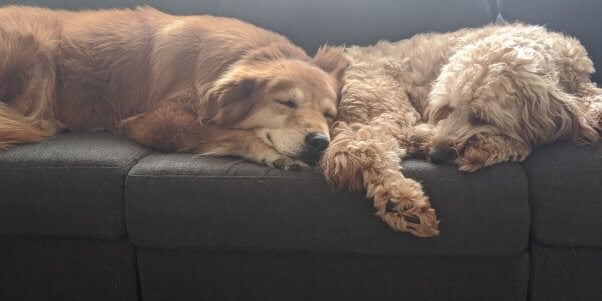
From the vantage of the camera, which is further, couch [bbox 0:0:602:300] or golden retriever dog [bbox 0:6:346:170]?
golden retriever dog [bbox 0:6:346:170]

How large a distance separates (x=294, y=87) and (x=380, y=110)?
382mm

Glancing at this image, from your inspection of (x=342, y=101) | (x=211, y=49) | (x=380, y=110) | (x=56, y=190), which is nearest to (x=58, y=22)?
(x=211, y=49)

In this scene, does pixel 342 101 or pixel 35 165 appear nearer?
pixel 35 165

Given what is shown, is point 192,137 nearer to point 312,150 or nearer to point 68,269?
point 312,150

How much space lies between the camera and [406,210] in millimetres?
1795

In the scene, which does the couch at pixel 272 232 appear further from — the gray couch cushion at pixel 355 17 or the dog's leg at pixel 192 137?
the gray couch cushion at pixel 355 17

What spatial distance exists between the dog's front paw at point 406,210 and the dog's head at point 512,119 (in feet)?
0.81

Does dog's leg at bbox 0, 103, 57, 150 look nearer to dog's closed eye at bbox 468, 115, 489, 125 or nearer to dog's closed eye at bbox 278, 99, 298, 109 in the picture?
dog's closed eye at bbox 278, 99, 298, 109

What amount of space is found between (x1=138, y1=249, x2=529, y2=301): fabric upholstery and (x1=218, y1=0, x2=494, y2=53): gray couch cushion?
156 centimetres

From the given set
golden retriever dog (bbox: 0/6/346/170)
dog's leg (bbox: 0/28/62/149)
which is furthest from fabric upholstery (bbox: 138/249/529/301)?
dog's leg (bbox: 0/28/62/149)

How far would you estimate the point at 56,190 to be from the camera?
1940 millimetres

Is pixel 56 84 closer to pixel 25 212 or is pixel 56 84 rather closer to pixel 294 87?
pixel 25 212

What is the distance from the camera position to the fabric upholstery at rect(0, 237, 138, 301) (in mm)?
1999

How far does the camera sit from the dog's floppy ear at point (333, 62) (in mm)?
2521
